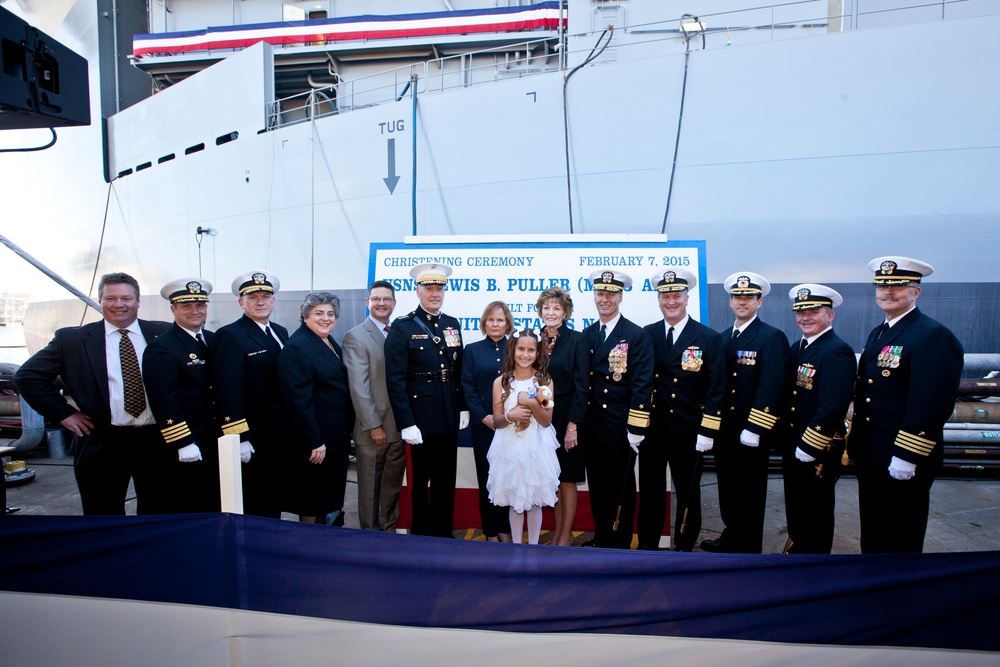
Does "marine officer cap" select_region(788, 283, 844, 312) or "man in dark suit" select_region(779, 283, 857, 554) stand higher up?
"marine officer cap" select_region(788, 283, 844, 312)

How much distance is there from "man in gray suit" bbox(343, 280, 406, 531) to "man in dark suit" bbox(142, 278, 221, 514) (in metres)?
0.78

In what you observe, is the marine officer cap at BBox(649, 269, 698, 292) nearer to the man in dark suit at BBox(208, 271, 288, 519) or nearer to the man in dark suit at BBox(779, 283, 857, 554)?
the man in dark suit at BBox(779, 283, 857, 554)

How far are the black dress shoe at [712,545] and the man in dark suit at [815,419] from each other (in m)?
0.46

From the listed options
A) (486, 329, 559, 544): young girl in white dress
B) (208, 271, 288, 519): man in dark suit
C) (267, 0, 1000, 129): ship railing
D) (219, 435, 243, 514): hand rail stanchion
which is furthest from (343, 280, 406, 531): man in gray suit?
(267, 0, 1000, 129): ship railing

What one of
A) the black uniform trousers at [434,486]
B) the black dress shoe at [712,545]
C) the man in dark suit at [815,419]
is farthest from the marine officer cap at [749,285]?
the black uniform trousers at [434,486]

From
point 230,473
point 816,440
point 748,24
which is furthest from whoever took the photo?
point 748,24

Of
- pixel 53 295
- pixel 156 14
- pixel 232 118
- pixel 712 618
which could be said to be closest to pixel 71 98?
pixel 712 618

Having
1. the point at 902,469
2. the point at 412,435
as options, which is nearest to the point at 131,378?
the point at 412,435

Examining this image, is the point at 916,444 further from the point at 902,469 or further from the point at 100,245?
the point at 100,245

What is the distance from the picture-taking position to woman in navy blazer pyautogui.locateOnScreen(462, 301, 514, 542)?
10.3 ft

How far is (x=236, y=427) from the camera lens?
294 centimetres

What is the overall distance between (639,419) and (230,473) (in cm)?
205

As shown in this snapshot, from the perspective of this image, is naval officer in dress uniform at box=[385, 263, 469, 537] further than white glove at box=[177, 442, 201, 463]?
Yes

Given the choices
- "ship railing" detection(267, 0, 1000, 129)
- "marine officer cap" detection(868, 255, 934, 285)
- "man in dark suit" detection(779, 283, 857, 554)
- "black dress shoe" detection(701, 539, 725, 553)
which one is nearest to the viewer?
"marine officer cap" detection(868, 255, 934, 285)
